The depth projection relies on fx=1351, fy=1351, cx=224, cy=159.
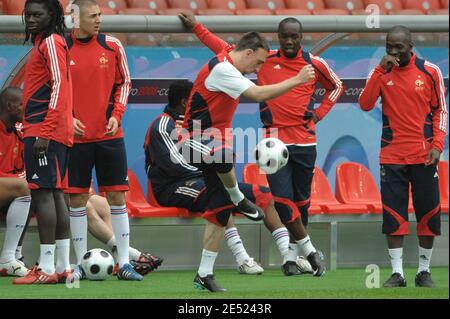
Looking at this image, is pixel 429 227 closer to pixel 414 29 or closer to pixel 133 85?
pixel 414 29

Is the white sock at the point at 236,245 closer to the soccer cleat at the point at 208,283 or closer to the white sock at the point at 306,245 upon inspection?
the white sock at the point at 306,245

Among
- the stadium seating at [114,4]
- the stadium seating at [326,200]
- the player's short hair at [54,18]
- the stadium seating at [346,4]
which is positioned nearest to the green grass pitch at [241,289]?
the stadium seating at [326,200]

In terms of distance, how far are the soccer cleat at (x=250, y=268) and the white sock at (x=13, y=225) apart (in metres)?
1.75

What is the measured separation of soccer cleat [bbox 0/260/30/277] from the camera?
969cm

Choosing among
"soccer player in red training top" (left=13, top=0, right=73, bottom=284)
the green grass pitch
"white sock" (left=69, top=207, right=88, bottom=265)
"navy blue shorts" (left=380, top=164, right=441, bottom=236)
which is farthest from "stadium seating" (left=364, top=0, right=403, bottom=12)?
"soccer player in red training top" (left=13, top=0, right=73, bottom=284)

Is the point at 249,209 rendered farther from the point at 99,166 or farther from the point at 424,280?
the point at 424,280

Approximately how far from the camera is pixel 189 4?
13109 mm

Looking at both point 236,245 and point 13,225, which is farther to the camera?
point 236,245

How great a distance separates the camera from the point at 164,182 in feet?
34.5

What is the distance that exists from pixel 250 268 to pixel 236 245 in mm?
216

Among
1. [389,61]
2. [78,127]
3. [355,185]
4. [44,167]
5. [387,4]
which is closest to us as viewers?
[44,167]

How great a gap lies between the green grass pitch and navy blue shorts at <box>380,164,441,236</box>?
441mm

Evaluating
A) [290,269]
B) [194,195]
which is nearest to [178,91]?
[194,195]

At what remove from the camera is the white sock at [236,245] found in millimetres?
10391
